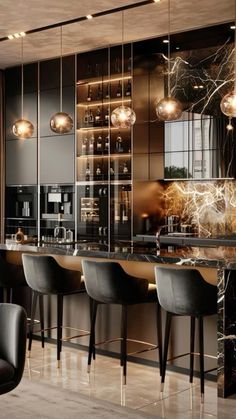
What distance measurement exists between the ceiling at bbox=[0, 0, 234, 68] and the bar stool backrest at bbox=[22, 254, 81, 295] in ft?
8.90

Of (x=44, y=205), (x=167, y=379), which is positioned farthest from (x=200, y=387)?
(x=44, y=205)

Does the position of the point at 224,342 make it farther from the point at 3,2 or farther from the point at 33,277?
the point at 3,2

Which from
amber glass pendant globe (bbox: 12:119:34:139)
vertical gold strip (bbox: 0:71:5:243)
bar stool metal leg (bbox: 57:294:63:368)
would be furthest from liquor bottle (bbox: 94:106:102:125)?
bar stool metal leg (bbox: 57:294:63:368)

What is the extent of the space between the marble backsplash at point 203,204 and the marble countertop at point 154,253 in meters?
2.79

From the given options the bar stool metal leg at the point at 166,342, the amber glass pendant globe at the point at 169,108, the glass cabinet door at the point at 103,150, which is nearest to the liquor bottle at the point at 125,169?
the glass cabinet door at the point at 103,150

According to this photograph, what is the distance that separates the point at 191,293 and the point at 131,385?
3.26 feet

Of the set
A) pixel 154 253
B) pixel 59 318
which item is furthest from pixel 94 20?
pixel 59 318

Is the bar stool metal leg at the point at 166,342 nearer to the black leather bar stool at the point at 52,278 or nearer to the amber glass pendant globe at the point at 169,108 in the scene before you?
the black leather bar stool at the point at 52,278

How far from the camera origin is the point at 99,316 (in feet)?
19.2

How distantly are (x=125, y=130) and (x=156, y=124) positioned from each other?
423mm

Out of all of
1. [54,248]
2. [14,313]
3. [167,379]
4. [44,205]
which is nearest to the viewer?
[14,313]

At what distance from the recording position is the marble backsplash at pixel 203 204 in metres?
8.17

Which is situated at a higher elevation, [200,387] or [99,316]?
[99,316]

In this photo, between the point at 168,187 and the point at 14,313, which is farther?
the point at 168,187
